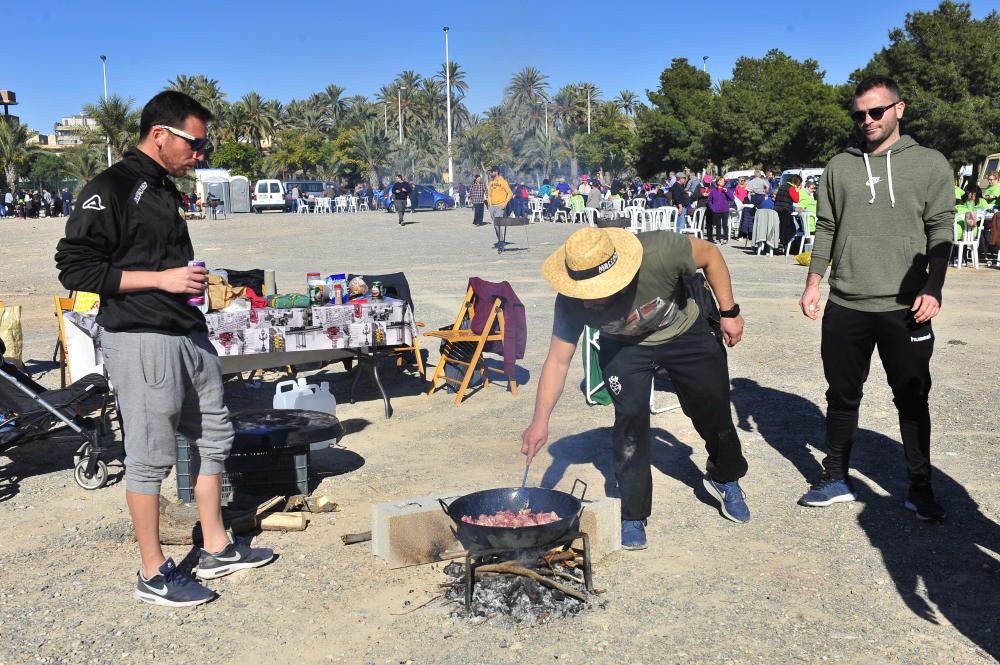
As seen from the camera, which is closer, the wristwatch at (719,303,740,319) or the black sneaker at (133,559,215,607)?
the black sneaker at (133,559,215,607)

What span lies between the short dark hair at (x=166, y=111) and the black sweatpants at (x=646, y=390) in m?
2.01

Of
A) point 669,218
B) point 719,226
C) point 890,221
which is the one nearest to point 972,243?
point 719,226

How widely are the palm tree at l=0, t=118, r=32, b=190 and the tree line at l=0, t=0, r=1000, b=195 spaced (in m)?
0.13

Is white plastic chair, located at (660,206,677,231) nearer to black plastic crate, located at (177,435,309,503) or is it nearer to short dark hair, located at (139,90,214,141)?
black plastic crate, located at (177,435,309,503)

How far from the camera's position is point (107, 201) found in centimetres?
342

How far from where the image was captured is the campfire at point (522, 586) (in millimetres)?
3680

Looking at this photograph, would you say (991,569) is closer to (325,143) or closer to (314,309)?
(314,309)

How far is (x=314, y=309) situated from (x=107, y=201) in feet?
11.0

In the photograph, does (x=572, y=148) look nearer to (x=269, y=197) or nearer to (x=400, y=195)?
(x=269, y=197)

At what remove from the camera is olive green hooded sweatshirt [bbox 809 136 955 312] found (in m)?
4.25

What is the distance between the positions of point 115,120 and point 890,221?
70.1m

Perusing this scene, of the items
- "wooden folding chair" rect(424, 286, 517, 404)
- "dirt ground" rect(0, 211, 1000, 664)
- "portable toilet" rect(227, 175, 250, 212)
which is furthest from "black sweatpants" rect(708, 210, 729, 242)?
"portable toilet" rect(227, 175, 250, 212)

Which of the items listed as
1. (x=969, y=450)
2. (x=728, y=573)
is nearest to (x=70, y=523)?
(x=728, y=573)

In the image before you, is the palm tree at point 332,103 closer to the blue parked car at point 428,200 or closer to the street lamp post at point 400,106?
the street lamp post at point 400,106
